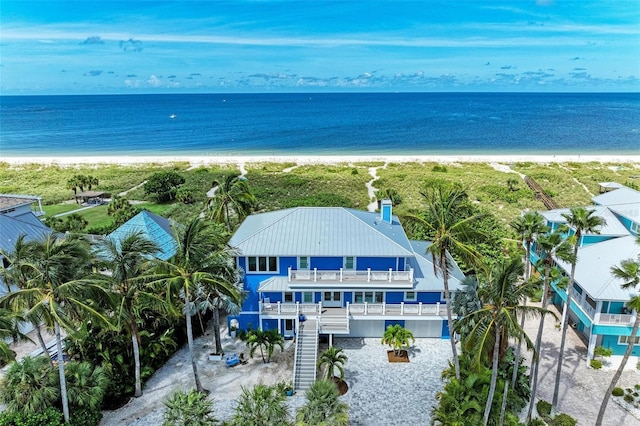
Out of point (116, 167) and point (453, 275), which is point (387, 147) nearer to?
point (116, 167)

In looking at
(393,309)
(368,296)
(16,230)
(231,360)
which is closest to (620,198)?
(393,309)

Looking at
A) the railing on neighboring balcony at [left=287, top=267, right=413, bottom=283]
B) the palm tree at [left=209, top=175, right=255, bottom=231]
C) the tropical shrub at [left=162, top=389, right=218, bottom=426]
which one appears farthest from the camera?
the palm tree at [left=209, top=175, right=255, bottom=231]

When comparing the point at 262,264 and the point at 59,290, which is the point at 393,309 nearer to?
the point at 262,264

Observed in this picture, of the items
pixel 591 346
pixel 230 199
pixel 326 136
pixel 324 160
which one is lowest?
pixel 591 346

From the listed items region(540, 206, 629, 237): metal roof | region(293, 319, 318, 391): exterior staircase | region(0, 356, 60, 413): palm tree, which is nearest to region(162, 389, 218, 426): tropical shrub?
region(0, 356, 60, 413): palm tree

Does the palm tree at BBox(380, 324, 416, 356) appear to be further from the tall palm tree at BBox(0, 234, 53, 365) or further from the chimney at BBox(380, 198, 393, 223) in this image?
the tall palm tree at BBox(0, 234, 53, 365)

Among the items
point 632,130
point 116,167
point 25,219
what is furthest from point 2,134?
point 632,130
